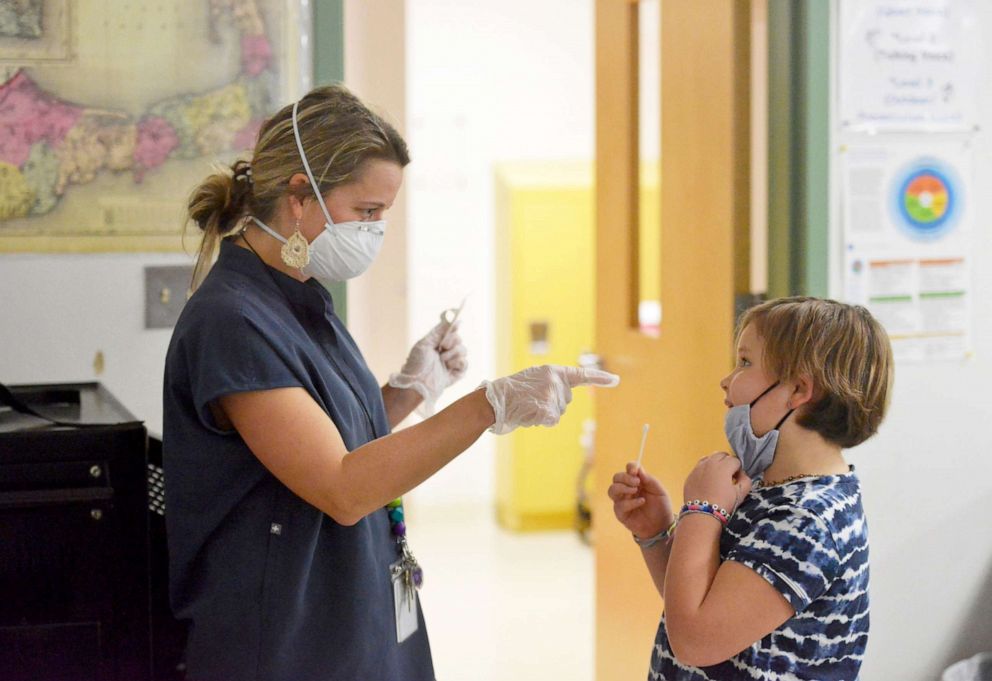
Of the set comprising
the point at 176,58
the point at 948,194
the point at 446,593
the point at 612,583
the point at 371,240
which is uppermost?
the point at 176,58

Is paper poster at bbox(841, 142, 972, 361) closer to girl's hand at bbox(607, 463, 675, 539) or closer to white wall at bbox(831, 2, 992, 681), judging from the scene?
white wall at bbox(831, 2, 992, 681)

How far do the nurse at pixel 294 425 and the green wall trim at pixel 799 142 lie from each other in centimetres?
91

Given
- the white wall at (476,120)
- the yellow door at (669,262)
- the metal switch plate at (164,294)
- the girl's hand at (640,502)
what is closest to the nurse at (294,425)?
the girl's hand at (640,502)

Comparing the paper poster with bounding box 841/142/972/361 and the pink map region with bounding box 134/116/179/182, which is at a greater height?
the pink map region with bounding box 134/116/179/182

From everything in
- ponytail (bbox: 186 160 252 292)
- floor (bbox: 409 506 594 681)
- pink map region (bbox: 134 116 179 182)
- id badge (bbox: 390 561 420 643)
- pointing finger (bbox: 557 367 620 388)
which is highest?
pink map region (bbox: 134 116 179 182)

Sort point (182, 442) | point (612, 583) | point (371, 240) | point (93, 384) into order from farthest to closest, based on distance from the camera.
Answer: point (612, 583) → point (93, 384) → point (371, 240) → point (182, 442)

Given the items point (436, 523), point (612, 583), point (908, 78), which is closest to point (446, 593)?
point (436, 523)

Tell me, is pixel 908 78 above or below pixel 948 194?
above

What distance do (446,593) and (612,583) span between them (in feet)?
4.80

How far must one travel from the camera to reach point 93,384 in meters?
1.75

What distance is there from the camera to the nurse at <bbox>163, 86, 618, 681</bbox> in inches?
48.8

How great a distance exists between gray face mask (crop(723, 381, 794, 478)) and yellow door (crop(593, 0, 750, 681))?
0.89 m

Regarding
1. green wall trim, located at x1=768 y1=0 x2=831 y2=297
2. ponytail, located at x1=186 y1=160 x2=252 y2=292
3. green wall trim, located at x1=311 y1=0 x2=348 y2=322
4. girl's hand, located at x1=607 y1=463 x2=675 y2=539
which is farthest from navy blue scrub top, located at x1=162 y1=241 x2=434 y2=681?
green wall trim, located at x1=768 y1=0 x2=831 y2=297

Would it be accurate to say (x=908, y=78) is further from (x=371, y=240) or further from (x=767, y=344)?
(x=371, y=240)
